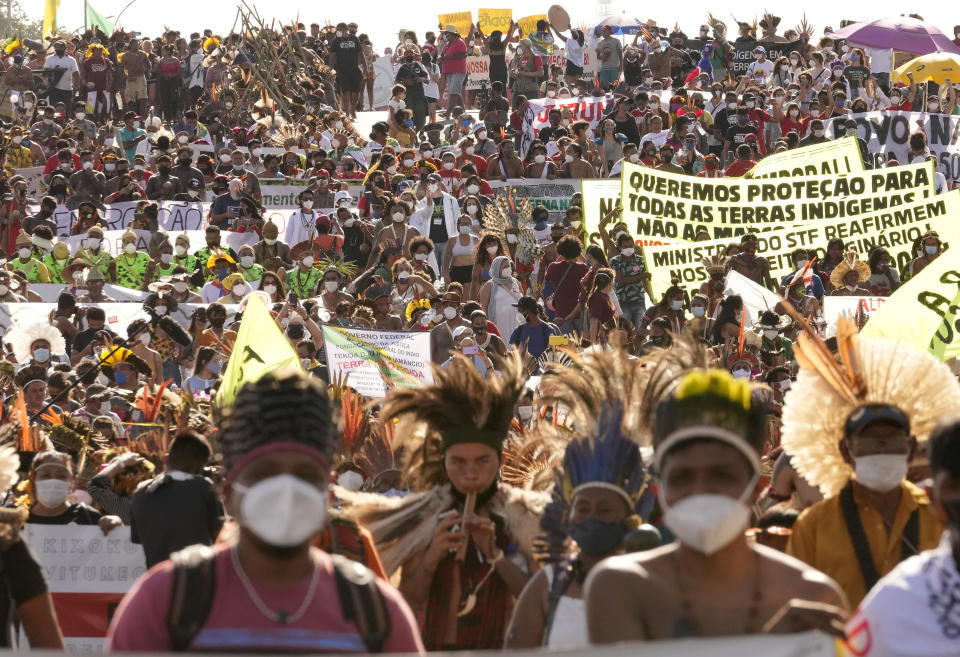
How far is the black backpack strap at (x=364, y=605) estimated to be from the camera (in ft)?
11.5

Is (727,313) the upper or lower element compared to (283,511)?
lower

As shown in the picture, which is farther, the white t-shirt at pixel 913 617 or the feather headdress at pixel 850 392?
the feather headdress at pixel 850 392

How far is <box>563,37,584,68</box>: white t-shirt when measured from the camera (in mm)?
27828

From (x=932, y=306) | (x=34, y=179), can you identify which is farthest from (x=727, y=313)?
(x=34, y=179)

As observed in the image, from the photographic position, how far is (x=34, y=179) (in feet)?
73.9

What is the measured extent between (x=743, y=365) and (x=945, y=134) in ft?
35.7

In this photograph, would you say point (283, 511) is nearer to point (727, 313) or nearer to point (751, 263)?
point (727, 313)

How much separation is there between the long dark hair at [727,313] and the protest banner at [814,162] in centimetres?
380

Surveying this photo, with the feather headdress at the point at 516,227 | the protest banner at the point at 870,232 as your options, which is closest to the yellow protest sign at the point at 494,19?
the feather headdress at the point at 516,227

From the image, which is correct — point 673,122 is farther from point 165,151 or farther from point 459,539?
point 459,539

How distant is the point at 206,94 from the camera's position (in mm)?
26547

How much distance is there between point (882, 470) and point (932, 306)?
5.48 meters

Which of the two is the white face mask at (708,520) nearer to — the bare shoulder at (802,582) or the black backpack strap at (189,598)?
the bare shoulder at (802,582)

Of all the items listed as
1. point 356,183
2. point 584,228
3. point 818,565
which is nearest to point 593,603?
point 818,565
